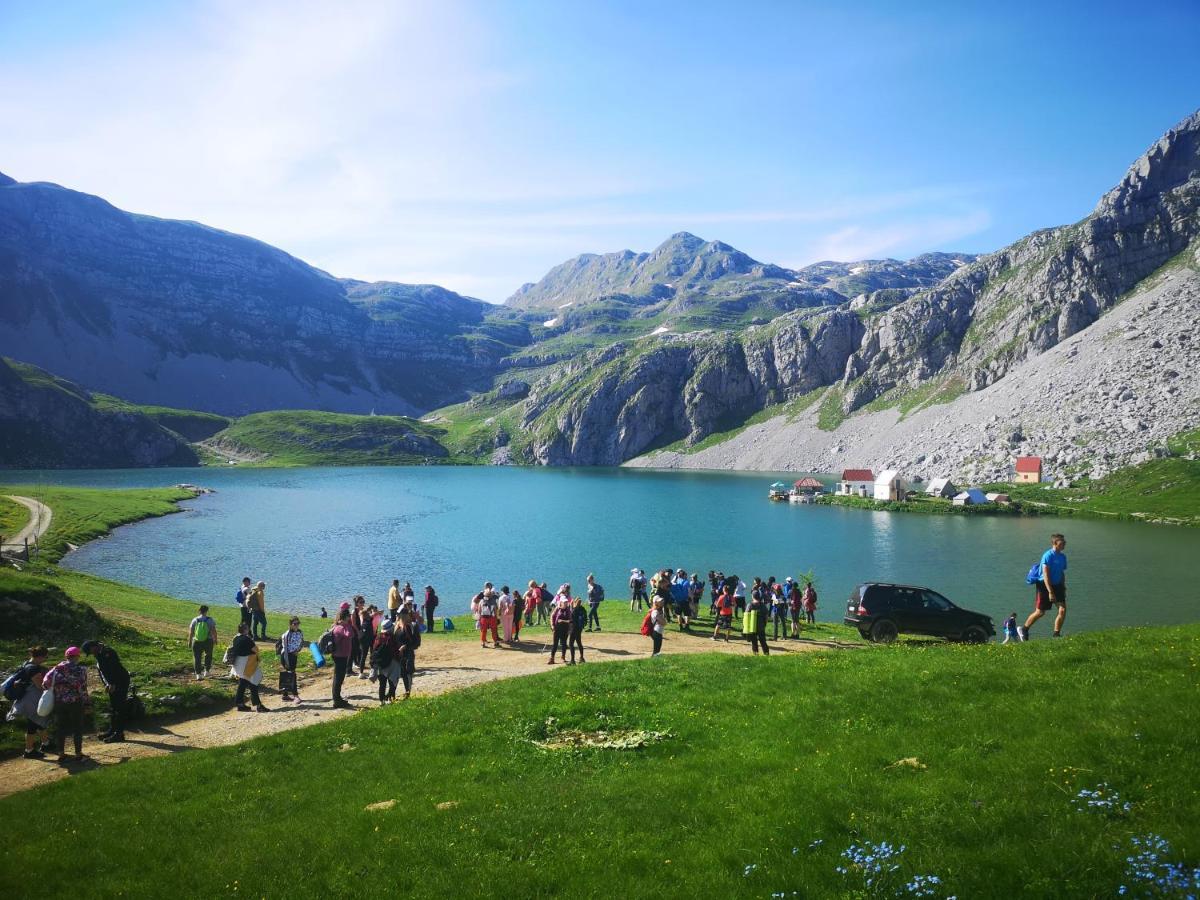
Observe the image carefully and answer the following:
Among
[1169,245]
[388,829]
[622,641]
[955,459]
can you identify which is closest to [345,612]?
[388,829]

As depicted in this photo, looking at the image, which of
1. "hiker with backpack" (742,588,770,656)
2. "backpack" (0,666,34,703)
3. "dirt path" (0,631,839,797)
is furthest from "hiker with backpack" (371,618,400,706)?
"hiker with backpack" (742,588,770,656)

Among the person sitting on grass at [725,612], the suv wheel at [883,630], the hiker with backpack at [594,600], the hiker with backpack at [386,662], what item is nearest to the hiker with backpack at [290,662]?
the hiker with backpack at [386,662]

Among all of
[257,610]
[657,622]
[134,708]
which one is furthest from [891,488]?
[134,708]

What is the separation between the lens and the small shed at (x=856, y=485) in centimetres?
14400

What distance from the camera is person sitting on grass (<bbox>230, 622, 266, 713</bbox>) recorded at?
20.8m

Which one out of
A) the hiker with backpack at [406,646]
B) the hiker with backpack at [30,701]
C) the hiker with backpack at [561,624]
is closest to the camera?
the hiker with backpack at [30,701]

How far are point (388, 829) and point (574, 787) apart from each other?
3211mm

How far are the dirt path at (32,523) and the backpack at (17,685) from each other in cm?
5118

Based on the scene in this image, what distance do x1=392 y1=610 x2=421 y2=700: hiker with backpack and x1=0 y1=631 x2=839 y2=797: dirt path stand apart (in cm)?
58

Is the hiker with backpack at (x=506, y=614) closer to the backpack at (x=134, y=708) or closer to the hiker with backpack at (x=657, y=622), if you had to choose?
the hiker with backpack at (x=657, y=622)

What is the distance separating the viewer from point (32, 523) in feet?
246

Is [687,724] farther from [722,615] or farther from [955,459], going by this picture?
[955,459]

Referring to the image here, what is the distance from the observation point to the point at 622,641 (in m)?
32.7

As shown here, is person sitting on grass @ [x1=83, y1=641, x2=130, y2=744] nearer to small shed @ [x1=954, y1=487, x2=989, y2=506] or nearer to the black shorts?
the black shorts
